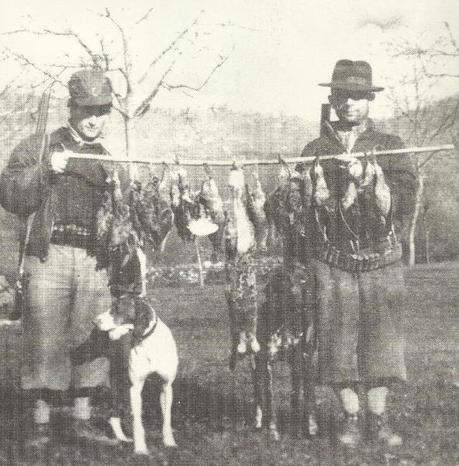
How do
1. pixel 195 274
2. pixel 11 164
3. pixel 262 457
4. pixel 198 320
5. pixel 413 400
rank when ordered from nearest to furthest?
pixel 262 457
pixel 11 164
pixel 413 400
pixel 198 320
pixel 195 274

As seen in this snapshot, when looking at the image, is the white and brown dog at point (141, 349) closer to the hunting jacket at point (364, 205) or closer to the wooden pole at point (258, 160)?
the wooden pole at point (258, 160)

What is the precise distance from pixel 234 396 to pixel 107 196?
2264mm

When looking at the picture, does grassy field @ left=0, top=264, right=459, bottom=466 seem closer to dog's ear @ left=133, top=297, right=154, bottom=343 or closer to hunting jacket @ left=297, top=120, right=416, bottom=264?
dog's ear @ left=133, top=297, right=154, bottom=343

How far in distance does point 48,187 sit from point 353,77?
7.43 ft

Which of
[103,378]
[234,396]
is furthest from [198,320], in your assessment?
[103,378]

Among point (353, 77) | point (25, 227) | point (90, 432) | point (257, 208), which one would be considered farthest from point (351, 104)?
point (90, 432)

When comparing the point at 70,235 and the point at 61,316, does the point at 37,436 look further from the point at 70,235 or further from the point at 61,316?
the point at 70,235

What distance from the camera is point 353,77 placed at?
17.0 feet

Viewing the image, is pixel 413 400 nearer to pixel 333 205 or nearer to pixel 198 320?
pixel 333 205

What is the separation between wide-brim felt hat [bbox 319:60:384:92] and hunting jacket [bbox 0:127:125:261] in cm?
177

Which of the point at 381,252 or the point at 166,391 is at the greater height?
the point at 381,252

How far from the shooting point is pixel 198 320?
11.0 meters

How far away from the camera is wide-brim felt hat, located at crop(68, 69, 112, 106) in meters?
5.18

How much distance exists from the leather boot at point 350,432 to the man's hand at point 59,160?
2.64m
